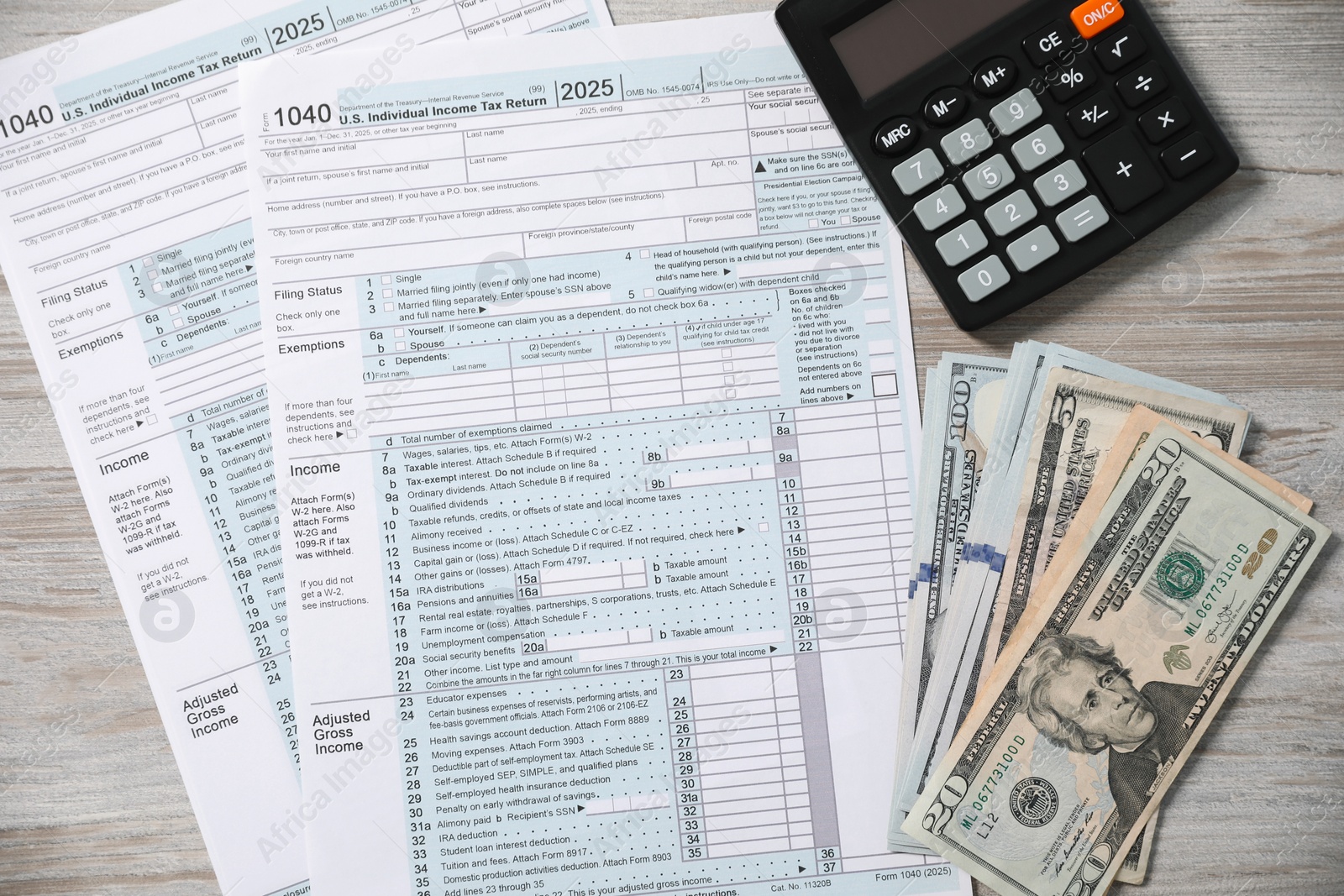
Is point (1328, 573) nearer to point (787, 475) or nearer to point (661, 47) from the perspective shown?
point (787, 475)

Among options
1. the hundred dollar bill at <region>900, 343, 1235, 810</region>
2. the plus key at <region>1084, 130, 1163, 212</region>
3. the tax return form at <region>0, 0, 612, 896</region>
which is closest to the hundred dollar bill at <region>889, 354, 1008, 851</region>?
the hundred dollar bill at <region>900, 343, 1235, 810</region>

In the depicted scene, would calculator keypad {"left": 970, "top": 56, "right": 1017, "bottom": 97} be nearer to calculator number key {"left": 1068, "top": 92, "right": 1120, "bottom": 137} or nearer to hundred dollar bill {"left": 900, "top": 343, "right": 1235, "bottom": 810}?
calculator number key {"left": 1068, "top": 92, "right": 1120, "bottom": 137}

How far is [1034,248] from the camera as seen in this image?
475mm

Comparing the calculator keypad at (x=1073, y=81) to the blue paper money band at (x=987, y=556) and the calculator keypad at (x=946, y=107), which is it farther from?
the blue paper money band at (x=987, y=556)

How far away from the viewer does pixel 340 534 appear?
1.65 feet

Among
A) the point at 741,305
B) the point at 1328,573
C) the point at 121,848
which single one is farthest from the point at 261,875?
the point at 1328,573

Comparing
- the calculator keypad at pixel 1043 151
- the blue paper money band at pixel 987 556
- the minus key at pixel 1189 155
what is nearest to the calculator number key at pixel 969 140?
the calculator keypad at pixel 1043 151

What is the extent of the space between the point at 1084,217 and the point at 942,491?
176 mm

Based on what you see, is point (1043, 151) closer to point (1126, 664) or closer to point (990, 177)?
point (990, 177)

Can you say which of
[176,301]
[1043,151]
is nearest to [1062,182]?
[1043,151]

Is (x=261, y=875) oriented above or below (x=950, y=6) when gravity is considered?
below

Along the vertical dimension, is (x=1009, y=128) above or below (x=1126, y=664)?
above

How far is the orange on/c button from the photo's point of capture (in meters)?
0.47

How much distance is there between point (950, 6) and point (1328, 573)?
1.32 feet
